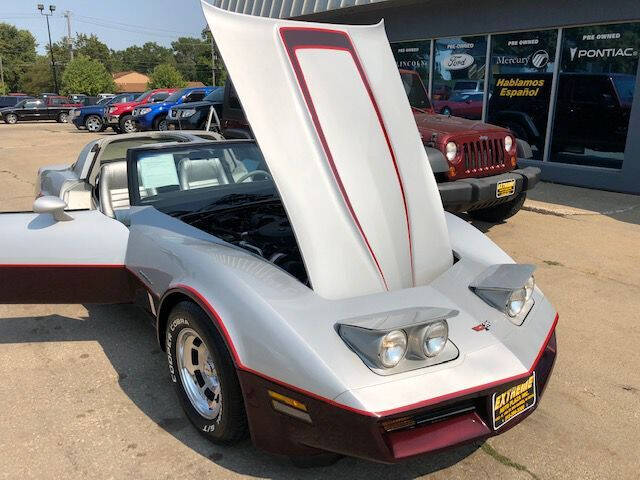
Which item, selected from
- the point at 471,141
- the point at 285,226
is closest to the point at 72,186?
the point at 285,226

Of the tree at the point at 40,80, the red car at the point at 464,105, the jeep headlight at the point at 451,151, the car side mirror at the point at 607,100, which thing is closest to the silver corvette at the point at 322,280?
the jeep headlight at the point at 451,151

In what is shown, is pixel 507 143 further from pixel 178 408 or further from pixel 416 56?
pixel 416 56

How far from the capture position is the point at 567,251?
573 centimetres

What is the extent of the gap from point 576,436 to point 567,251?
11.1 feet

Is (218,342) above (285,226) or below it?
below

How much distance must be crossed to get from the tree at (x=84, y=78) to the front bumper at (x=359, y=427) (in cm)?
6236

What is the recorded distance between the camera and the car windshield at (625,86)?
830cm

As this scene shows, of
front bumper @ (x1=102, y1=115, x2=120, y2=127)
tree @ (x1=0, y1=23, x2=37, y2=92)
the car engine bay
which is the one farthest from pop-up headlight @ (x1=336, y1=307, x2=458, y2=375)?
tree @ (x1=0, y1=23, x2=37, y2=92)

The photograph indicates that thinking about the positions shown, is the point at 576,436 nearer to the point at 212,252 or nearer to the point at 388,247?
the point at 388,247

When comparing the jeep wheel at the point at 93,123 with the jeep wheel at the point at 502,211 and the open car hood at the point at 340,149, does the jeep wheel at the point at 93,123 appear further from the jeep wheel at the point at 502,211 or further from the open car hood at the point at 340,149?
the open car hood at the point at 340,149

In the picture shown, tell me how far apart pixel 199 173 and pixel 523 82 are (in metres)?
7.73

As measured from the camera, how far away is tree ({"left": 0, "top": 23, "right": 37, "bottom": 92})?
94.9 metres

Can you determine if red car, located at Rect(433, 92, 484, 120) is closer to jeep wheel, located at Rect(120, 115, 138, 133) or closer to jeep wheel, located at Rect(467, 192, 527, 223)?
jeep wheel, located at Rect(467, 192, 527, 223)

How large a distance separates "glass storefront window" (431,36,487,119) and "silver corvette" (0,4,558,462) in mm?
7957
